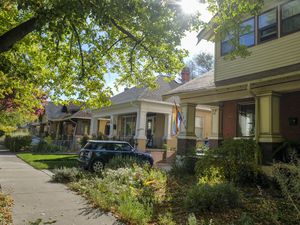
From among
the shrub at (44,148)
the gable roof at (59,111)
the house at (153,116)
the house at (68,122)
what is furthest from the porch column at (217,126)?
the gable roof at (59,111)

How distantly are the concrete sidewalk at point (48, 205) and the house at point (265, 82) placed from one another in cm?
607

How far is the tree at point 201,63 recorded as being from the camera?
56688 mm

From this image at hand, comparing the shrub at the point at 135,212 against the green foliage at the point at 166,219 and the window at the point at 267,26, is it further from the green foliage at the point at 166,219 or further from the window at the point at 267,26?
the window at the point at 267,26

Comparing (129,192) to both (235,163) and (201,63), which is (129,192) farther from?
(201,63)

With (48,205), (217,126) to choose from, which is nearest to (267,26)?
(217,126)

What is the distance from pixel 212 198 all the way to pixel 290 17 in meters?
7.53

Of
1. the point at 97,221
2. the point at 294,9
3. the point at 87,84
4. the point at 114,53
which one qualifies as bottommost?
the point at 97,221

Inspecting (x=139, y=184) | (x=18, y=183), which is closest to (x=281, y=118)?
(x=139, y=184)

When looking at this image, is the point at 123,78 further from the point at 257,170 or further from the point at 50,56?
the point at 257,170

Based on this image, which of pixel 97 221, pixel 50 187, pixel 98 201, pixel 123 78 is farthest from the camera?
pixel 123 78

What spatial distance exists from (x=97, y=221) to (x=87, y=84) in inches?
251

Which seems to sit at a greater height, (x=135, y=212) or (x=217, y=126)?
(x=217, y=126)

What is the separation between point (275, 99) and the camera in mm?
10523

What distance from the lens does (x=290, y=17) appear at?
10.8 m
